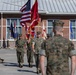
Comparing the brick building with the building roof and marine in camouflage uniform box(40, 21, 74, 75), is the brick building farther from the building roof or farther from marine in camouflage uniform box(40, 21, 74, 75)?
marine in camouflage uniform box(40, 21, 74, 75)

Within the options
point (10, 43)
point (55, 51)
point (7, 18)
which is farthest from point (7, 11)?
point (55, 51)

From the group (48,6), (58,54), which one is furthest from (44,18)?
(58,54)

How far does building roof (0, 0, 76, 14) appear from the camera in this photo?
132 feet

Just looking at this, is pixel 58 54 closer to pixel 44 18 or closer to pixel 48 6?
pixel 44 18

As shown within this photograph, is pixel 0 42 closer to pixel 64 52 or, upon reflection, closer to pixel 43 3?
pixel 43 3

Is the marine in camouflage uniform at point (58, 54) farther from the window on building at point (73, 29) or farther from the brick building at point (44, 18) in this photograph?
the window on building at point (73, 29)

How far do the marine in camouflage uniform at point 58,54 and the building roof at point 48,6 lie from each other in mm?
33532

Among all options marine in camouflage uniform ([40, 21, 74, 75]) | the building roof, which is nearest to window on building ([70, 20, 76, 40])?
the building roof

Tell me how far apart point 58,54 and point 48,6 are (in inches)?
1459

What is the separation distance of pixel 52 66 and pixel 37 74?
28.8 ft

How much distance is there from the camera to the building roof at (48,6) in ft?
132

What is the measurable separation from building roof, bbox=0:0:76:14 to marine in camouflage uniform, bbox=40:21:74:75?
3353 centimetres

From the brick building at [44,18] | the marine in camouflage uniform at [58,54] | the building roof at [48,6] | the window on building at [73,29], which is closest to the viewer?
the marine in camouflage uniform at [58,54]

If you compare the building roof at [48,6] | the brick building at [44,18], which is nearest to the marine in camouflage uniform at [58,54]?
the brick building at [44,18]
